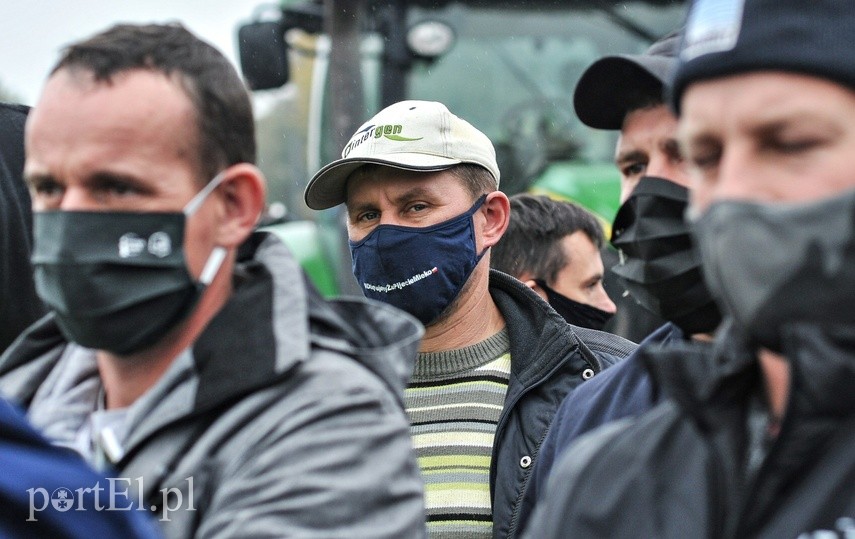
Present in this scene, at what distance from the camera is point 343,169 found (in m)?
3.80

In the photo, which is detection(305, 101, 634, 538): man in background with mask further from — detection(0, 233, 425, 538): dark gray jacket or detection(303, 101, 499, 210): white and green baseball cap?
detection(0, 233, 425, 538): dark gray jacket

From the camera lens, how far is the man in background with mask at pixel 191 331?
2066 millimetres

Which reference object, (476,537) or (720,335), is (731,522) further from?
(476,537)

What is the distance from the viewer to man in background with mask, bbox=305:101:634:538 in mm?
3371

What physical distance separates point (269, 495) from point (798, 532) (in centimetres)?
86

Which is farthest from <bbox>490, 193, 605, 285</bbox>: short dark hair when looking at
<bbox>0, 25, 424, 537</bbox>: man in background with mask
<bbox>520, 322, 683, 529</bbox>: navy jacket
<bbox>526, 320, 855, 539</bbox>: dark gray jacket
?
<bbox>526, 320, 855, 539</bbox>: dark gray jacket

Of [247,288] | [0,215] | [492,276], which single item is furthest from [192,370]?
[492,276]

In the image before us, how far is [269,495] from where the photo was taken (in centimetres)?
200

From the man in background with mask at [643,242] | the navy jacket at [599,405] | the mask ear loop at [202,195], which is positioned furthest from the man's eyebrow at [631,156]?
the mask ear loop at [202,195]

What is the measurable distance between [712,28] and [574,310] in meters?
3.07

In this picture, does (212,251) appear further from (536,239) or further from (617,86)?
(536,239)

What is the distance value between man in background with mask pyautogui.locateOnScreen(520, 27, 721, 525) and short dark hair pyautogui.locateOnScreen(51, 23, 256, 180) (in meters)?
0.95

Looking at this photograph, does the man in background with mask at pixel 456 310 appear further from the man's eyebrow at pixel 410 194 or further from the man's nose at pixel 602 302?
the man's nose at pixel 602 302

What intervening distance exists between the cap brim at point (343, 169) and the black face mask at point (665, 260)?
0.99 m
